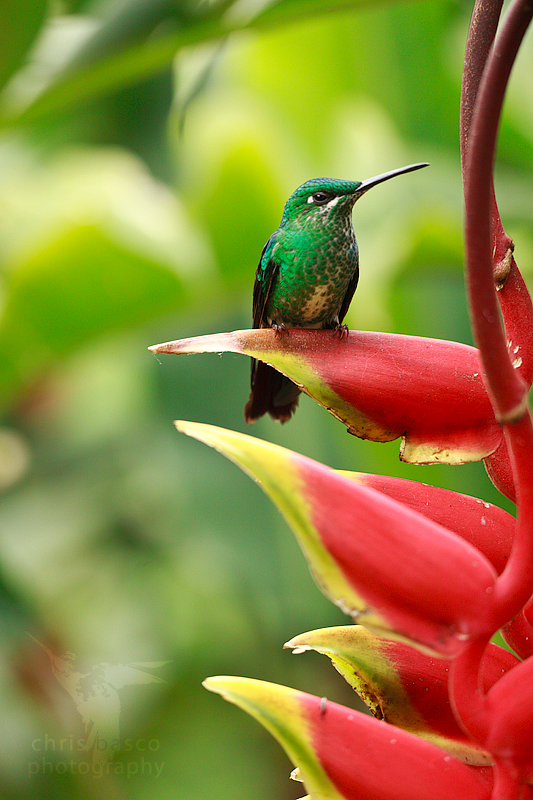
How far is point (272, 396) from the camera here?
85 cm

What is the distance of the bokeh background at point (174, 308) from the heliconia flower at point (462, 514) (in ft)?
2.62

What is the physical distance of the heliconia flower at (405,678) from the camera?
0.44m

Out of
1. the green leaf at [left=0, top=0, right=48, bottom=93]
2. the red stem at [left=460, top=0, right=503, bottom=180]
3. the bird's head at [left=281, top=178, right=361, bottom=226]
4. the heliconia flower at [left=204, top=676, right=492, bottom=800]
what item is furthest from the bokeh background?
the heliconia flower at [left=204, top=676, right=492, bottom=800]

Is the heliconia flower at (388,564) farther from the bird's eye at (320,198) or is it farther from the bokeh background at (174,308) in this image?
the bokeh background at (174,308)

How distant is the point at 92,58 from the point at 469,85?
0.91 metres

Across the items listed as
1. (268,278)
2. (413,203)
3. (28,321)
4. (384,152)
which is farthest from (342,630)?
(384,152)

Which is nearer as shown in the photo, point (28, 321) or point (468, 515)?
point (468, 515)

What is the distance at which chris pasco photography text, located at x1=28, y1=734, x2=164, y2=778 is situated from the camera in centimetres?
153

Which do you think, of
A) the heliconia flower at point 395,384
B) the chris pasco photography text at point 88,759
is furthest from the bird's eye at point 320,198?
the chris pasco photography text at point 88,759

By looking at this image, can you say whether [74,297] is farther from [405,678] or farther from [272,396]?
[405,678]

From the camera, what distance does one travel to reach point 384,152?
1795 millimetres

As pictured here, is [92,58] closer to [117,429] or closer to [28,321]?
[28,321]

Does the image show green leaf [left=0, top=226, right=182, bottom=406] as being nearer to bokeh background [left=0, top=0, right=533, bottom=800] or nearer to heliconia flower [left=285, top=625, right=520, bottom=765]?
bokeh background [left=0, top=0, right=533, bottom=800]
